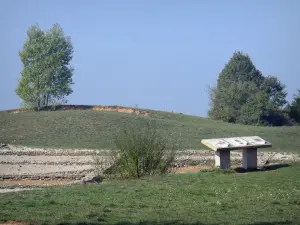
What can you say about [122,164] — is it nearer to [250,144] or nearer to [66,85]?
[250,144]

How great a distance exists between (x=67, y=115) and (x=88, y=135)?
751 centimetres

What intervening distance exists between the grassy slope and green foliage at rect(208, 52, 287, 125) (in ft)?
68.8

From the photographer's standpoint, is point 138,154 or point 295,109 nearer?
point 138,154

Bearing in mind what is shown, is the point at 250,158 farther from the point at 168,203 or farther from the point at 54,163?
the point at 54,163

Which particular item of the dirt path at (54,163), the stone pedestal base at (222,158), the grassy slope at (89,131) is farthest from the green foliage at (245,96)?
the stone pedestal base at (222,158)

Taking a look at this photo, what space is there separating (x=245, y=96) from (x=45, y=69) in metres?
26.7

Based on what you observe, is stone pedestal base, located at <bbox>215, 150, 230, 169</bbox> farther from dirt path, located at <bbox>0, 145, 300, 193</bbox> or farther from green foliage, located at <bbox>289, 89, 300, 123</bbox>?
green foliage, located at <bbox>289, 89, 300, 123</bbox>

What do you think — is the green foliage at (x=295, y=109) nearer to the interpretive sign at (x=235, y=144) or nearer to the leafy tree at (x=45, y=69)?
the leafy tree at (x=45, y=69)

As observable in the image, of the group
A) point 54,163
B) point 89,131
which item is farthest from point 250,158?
point 89,131

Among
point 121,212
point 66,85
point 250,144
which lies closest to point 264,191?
point 121,212

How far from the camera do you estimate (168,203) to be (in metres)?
12.9

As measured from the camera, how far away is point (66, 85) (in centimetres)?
6544

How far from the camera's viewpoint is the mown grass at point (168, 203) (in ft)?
34.3

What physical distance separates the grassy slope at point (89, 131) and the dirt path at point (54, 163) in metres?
2.89
